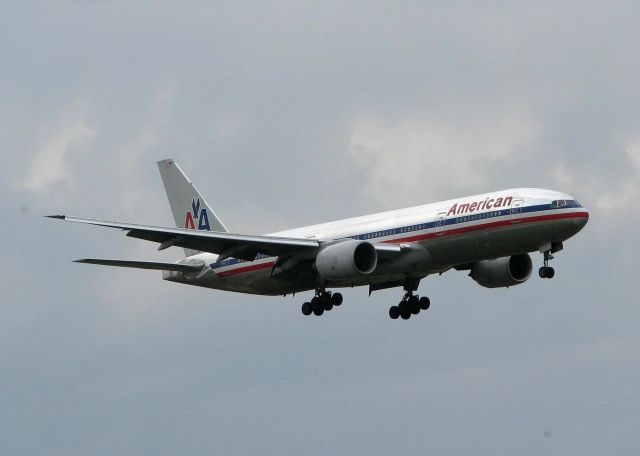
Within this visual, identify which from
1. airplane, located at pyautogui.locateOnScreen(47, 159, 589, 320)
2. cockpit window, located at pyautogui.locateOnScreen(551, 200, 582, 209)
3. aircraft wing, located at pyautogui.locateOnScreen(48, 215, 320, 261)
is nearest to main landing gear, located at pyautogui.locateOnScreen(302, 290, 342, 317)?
airplane, located at pyautogui.locateOnScreen(47, 159, 589, 320)

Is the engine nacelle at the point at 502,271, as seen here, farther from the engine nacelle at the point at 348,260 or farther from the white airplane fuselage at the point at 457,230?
the engine nacelle at the point at 348,260

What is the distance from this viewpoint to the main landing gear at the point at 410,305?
74750 millimetres

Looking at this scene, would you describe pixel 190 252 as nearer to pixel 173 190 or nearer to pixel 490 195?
pixel 173 190

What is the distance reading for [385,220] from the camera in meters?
70.5

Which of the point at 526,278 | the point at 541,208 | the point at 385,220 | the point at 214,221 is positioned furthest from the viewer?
the point at 214,221

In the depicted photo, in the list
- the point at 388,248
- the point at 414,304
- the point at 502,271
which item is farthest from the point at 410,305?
the point at 388,248

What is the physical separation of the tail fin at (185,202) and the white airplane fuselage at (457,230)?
8.72 metres

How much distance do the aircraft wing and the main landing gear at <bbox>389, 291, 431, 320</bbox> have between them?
6.45 meters

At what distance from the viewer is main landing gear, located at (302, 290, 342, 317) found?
72688mm

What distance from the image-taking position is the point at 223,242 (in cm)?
7081

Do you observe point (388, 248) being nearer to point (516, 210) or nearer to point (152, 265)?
point (516, 210)

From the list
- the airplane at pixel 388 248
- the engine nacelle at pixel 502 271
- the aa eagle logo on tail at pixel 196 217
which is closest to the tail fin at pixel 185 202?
the aa eagle logo on tail at pixel 196 217

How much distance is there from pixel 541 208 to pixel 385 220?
806 centimetres

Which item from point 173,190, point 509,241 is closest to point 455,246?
point 509,241
